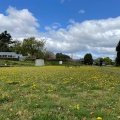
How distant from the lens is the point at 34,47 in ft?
260

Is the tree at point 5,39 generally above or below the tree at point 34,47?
above

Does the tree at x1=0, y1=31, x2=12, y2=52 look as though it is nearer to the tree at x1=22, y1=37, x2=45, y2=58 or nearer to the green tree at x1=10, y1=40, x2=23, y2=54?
the green tree at x1=10, y1=40, x2=23, y2=54

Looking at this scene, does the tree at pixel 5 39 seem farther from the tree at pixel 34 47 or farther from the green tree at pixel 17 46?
the tree at pixel 34 47

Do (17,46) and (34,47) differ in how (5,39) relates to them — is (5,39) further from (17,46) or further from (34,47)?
(34,47)

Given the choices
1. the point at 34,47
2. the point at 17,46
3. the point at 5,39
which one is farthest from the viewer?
the point at 5,39

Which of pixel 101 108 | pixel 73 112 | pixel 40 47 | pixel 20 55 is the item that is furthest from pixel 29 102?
pixel 20 55

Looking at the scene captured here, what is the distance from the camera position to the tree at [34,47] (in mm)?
78375

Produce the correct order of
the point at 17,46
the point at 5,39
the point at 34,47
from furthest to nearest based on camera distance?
the point at 5,39 → the point at 17,46 → the point at 34,47

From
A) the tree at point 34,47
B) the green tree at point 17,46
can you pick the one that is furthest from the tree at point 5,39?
the tree at point 34,47

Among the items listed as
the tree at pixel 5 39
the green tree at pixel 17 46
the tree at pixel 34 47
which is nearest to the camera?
the tree at pixel 34 47

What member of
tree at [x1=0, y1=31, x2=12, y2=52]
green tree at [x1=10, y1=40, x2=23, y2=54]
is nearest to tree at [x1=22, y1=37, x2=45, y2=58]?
green tree at [x1=10, y1=40, x2=23, y2=54]

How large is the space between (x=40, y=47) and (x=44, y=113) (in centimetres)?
7566

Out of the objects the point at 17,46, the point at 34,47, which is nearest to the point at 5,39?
the point at 17,46

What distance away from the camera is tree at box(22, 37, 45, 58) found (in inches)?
3086
